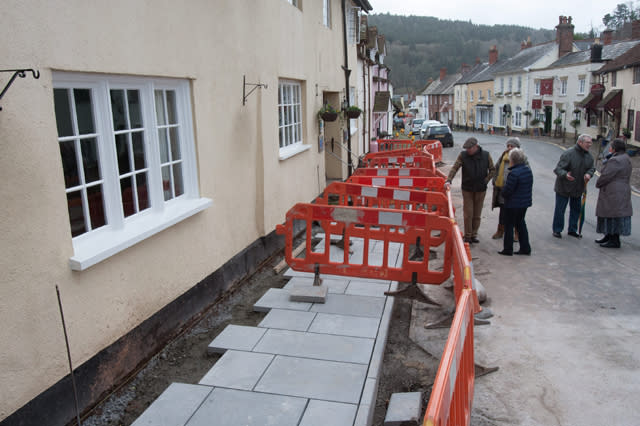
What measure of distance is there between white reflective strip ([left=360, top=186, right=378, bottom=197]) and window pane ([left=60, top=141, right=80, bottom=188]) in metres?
4.23

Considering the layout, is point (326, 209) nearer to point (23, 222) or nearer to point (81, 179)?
point (81, 179)

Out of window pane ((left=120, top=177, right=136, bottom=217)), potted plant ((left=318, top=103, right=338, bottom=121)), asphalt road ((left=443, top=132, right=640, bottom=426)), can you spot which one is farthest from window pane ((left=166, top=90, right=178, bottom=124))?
potted plant ((left=318, top=103, right=338, bottom=121))

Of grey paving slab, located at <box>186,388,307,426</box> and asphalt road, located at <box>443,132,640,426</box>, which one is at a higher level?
grey paving slab, located at <box>186,388,307,426</box>

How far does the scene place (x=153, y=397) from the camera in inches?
160

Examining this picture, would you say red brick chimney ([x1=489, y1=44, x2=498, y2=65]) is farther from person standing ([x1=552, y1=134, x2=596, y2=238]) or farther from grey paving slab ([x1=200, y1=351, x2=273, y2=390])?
grey paving slab ([x1=200, y1=351, x2=273, y2=390])

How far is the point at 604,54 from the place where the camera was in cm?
3575

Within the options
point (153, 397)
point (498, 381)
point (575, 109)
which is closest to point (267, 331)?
point (153, 397)

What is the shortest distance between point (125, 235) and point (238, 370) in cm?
151

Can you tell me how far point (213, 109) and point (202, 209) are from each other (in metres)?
1.23

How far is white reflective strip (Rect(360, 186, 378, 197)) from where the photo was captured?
721cm

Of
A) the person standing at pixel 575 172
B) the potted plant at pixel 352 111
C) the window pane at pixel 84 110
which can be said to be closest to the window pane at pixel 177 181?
the window pane at pixel 84 110

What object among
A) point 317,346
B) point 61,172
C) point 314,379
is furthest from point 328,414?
point 61,172

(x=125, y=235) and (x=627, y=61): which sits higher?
(x=627, y=61)

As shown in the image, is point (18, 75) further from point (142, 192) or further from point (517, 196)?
point (517, 196)
